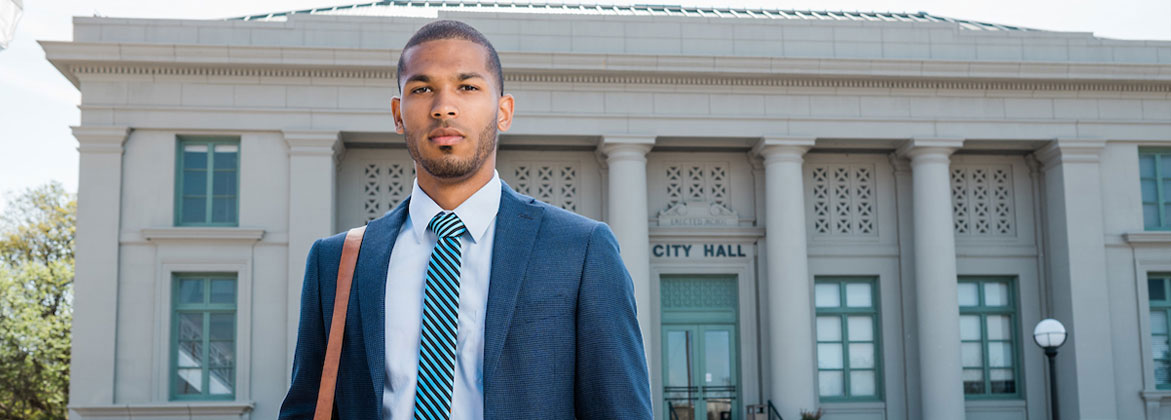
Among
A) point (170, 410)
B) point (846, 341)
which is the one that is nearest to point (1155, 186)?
point (846, 341)

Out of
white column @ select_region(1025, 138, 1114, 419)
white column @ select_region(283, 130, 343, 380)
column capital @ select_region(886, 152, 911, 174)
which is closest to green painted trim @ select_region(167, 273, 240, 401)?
white column @ select_region(283, 130, 343, 380)

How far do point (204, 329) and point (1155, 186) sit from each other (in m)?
19.1

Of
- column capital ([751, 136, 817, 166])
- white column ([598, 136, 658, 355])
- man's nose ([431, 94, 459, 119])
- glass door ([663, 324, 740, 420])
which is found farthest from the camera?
glass door ([663, 324, 740, 420])

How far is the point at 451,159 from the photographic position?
244cm

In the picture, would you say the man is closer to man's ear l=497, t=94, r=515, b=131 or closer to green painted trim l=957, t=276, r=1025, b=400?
man's ear l=497, t=94, r=515, b=131

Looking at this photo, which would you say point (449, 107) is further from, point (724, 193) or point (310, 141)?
point (724, 193)

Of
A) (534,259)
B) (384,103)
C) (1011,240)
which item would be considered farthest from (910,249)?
(534,259)

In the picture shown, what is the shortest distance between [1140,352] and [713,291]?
8.48 meters

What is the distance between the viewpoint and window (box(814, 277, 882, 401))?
2366cm

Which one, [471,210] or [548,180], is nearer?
[471,210]

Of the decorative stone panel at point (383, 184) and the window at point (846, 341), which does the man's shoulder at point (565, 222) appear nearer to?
the decorative stone panel at point (383, 184)

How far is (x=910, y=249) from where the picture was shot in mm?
24125

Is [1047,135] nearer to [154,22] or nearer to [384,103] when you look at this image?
[384,103]

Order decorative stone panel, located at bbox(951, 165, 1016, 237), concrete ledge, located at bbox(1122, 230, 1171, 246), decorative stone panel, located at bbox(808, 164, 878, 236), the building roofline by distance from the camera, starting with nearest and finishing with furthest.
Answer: concrete ledge, located at bbox(1122, 230, 1171, 246)
decorative stone panel, located at bbox(808, 164, 878, 236)
decorative stone panel, located at bbox(951, 165, 1016, 237)
the building roofline
